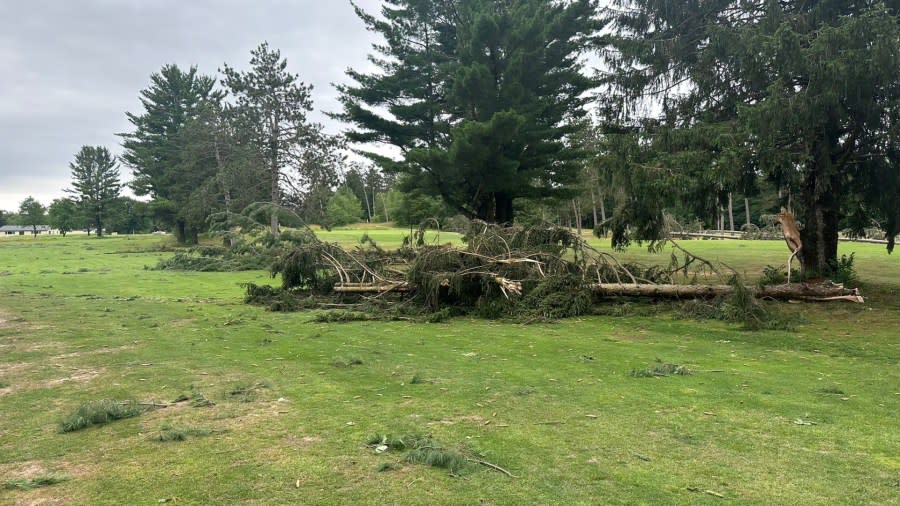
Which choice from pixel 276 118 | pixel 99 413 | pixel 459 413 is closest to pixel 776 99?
pixel 459 413

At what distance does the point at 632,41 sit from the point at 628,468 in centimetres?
1277

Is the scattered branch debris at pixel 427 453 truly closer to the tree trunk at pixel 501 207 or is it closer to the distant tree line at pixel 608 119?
the distant tree line at pixel 608 119

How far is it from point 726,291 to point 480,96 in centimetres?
1302

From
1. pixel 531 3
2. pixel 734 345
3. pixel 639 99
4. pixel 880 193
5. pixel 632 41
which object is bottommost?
pixel 734 345

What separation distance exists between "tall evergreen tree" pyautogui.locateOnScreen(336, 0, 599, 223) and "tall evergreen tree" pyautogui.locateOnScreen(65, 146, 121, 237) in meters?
63.0

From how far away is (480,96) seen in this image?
2139 centimetres

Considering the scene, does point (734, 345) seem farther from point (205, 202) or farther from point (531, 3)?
point (205, 202)

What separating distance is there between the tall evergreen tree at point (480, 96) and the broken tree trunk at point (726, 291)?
9.13 m

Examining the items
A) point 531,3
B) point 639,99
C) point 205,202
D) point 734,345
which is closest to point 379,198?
point 205,202

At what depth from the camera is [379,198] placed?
331 feet

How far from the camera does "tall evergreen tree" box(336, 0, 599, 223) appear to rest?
68.0 ft

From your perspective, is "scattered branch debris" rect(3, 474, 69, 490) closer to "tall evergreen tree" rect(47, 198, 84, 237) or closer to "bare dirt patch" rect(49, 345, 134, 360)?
"bare dirt patch" rect(49, 345, 134, 360)

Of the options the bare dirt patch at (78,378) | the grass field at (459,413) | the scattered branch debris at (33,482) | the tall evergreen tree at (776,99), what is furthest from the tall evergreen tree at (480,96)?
the scattered branch debris at (33,482)

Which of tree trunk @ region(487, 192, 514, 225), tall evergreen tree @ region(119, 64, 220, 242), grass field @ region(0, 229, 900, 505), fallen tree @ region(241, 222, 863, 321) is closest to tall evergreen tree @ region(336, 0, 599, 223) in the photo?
tree trunk @ region(487, 192, 514, 225)
